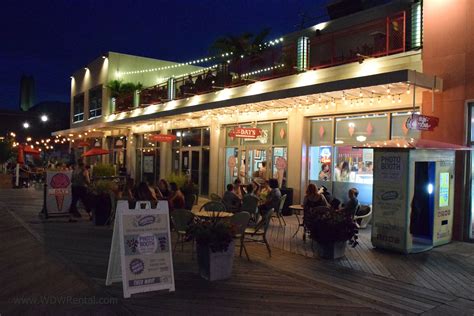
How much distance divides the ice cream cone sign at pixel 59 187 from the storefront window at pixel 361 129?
24.7 ft

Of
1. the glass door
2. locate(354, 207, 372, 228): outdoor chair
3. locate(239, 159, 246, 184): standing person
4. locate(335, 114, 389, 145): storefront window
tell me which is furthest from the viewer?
the glass door

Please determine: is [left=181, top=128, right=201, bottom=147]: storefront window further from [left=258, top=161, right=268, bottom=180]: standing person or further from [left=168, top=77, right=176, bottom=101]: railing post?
[left=258, top=161, right=268, bottom=180]: standing person

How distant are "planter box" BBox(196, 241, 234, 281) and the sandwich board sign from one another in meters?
0.64

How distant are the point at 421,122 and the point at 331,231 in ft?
10.2

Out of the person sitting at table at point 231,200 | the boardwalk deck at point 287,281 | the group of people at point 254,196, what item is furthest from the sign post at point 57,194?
the person sitting at table at point 231,200

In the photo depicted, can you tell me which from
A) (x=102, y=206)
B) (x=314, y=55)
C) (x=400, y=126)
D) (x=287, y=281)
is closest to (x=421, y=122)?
(x=400, y=126)

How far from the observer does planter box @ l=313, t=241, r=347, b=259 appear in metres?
7.40

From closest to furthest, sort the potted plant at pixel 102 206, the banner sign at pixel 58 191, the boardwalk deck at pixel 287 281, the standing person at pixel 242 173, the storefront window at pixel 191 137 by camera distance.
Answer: the boardwalk deck at pixel 287 281 < the potted plant at pixel 102 206 < the banner sign at pixel 58 191 < the standing person at pixel 242 173 < the storefront window at pixel 191 137

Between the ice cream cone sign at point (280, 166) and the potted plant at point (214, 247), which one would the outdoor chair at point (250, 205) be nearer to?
the potted plant at point (214, 247)

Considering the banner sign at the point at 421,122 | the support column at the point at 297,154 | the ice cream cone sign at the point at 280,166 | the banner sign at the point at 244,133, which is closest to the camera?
the banner sign at the point at 421,122

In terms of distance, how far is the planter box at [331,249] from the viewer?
7402 millimetres

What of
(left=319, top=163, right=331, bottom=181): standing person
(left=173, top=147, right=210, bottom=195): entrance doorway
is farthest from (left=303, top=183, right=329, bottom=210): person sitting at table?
(left=173, top=147, right=210, bottom=195): entrance doorway

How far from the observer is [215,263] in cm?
606

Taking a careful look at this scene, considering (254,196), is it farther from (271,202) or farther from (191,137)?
(191,137)
